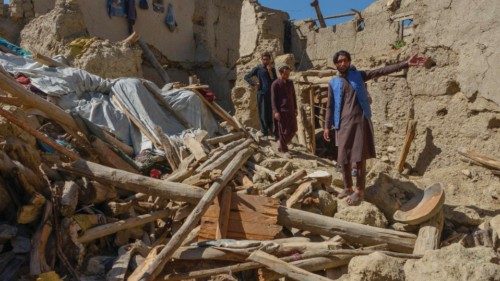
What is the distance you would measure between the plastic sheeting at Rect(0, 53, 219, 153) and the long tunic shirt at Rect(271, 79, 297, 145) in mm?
1073

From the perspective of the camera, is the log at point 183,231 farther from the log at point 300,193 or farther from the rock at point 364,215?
the rock at point 364,215

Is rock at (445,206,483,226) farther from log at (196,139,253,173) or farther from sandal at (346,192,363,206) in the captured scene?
log at (196,139,253,173)

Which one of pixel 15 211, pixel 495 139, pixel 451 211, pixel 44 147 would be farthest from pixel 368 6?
pixel 15 211

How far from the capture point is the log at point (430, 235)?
387cm

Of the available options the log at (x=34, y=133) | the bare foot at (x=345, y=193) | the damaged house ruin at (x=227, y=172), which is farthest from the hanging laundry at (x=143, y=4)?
the bare foot at (x=345, y=193)

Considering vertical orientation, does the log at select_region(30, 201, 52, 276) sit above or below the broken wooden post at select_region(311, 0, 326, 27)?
below

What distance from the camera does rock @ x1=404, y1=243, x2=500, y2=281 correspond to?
2.77 meters

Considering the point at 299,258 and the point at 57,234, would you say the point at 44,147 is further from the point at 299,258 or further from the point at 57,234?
the point at 299,258

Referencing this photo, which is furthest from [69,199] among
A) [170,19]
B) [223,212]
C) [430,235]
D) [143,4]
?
[170,19]

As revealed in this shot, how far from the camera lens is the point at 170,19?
12578 mm

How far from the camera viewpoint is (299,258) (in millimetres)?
3502

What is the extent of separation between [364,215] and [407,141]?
9.29 ft

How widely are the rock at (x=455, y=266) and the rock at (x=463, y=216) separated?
1557 mm

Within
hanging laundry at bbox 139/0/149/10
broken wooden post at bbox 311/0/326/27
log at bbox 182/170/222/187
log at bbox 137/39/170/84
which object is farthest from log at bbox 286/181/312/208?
broken wooden post at bbox 311/0/326/27
